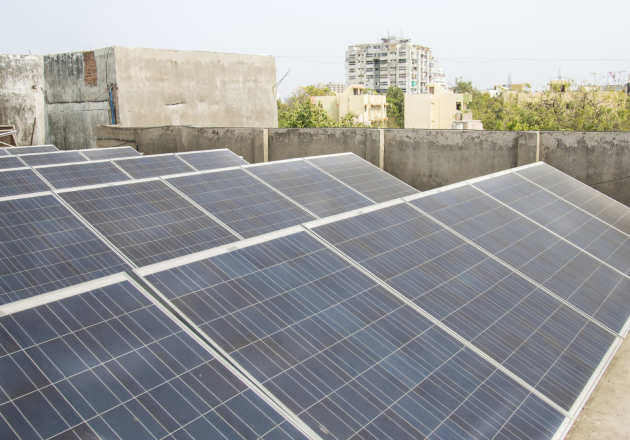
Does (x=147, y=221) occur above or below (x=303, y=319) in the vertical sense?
above

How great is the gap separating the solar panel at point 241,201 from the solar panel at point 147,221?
31 centimetres

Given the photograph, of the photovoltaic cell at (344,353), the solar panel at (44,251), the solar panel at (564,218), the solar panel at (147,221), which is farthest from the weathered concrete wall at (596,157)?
the solar panel at (44,251)

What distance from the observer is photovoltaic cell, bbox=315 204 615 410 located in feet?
17.1

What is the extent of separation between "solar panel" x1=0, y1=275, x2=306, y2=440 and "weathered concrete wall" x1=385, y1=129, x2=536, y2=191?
11727 mm

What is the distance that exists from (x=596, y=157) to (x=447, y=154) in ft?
11.4

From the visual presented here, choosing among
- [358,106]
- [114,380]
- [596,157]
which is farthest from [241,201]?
[358,106]

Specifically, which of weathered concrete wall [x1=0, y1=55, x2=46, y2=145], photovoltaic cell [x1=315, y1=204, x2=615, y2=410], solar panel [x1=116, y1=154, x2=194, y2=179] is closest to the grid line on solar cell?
solar panel [x1=116, y1=154, x2=194, y2=179]

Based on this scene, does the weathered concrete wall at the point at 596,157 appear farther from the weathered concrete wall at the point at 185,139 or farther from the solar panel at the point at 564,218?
the weathered concrete wall at the point at 185,139

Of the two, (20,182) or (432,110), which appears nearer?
(20,182)

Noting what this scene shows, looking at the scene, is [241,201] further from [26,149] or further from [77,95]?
[77,95]

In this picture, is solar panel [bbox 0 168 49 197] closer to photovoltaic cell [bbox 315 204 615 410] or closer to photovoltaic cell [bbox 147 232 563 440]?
photovoltaic cell [bbox 315 204 615 410]

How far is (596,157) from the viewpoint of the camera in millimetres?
13000

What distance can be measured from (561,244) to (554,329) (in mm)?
2789

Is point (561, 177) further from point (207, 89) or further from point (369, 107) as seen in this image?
point (369, 107)
